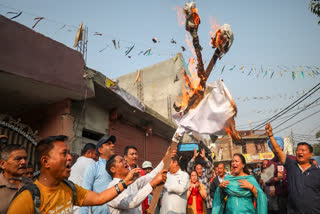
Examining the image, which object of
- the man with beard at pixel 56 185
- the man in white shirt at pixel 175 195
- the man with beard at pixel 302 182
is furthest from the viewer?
the man in white shirt at pixel 175 195

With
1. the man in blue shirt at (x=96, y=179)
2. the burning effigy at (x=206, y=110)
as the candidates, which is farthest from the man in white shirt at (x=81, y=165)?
the burning effigy at (x=206, y=110)

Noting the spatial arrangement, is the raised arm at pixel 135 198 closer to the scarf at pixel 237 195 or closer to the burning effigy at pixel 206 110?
the burning effigy at pixel 206 110

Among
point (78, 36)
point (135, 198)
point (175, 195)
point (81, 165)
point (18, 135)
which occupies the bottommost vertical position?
point (175, 195)

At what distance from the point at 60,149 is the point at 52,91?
4.01 meters

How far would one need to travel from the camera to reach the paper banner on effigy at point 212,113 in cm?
384

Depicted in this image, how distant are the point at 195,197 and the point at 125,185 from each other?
3.65 metres

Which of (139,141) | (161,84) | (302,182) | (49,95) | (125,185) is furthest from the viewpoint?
(161,84)

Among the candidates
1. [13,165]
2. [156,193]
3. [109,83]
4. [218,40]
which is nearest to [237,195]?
[156,193]

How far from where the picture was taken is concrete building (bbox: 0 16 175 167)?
16.0 feet

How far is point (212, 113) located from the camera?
3850 mm

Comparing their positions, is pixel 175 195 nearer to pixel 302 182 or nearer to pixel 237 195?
pixel 237 195

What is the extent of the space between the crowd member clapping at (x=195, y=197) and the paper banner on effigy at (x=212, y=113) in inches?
93.0

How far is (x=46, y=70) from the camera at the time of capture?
5.30m

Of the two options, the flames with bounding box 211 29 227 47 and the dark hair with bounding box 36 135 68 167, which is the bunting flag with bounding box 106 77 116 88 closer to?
the flames with bounding box 211 29 227 47
